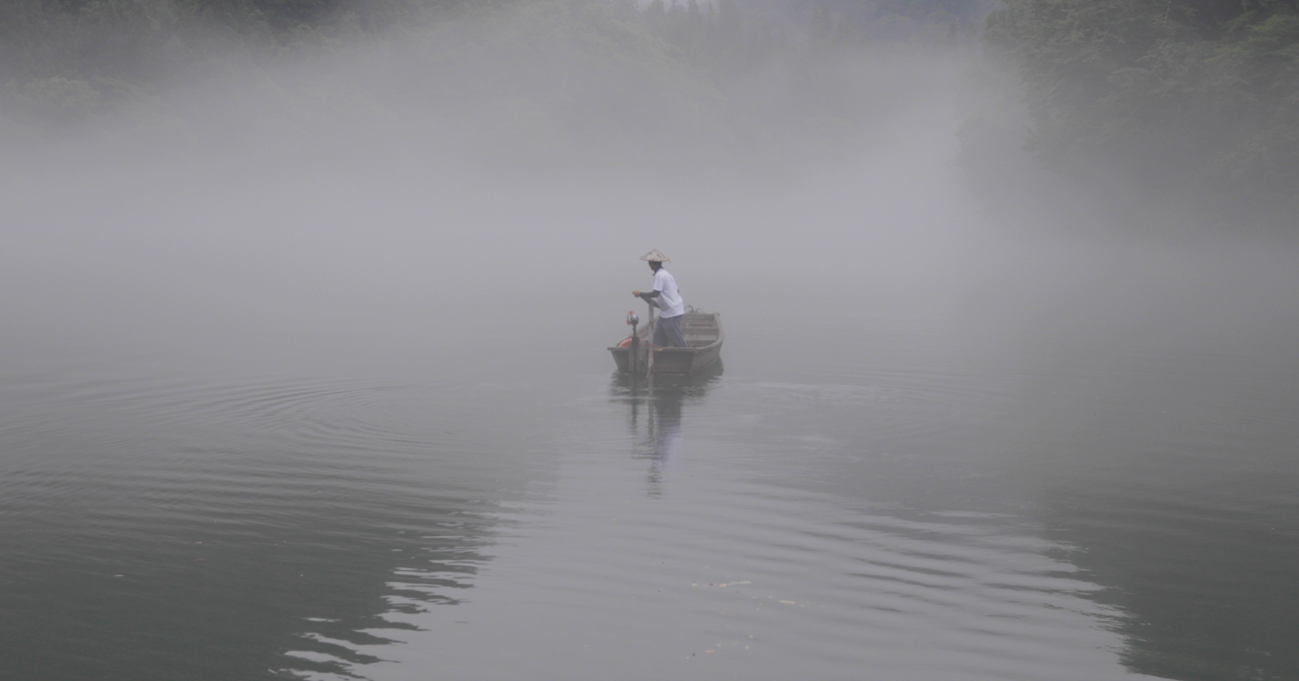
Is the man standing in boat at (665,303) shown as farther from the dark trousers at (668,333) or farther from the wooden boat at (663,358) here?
the wooden boat at (663,358)

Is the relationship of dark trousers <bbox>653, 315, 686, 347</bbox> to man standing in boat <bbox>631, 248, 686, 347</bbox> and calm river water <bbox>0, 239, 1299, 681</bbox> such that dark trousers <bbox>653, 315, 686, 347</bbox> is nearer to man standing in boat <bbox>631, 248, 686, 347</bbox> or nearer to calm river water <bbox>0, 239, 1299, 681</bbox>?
man standing in boat <bbox>631, 248, 686, 347</bbox>

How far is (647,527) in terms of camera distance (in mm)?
10320

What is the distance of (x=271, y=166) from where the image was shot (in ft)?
293

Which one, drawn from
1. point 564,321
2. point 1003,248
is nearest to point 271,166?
Answer: point 1003,248

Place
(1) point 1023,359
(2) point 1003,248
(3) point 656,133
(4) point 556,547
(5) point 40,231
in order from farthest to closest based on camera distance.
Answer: (3) point 656,133 < (5) point 40,231 < (2) point 1003,248 < (1) point 1023,359 < (4) point 556,547

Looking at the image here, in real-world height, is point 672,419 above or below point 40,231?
below

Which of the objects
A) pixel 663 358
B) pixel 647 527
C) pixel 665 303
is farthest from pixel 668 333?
pixel 647 527

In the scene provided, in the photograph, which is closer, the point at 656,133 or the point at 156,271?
the point at 156,271

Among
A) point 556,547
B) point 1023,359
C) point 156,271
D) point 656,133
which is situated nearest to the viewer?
point 556,547

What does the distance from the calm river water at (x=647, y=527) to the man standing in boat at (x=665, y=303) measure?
1.38 meters

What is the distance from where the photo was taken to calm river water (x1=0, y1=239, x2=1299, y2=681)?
771 centimetres

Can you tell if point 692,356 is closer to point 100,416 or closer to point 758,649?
point 100,416

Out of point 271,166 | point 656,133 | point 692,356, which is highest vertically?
point 656,133

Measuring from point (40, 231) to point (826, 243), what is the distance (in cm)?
5348
